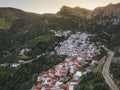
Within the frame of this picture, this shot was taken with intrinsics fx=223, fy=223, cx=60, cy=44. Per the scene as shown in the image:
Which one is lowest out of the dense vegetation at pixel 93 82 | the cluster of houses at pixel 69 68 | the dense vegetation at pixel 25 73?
the dense vegetation at pixel 25 73

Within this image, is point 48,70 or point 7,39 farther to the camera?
point 7,39

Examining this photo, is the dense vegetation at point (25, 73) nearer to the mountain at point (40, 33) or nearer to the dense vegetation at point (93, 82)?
the mountain at point (40, 33)

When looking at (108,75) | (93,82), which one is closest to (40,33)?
(108,75)

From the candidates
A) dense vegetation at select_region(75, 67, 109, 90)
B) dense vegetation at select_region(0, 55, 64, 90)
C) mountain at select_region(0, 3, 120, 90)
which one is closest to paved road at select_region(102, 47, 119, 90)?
dense vegetation at select_region(75, 67, 109, 90)

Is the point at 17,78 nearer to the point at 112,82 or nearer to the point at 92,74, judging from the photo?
the point at 92,74

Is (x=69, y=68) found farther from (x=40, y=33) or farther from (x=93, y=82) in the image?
(x=40, y=33)

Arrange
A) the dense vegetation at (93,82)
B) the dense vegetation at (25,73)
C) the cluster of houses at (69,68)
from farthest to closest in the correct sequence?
the dense vegetation at (25,73) < the cluster of houses at (69,68) < the dense vegetation at (93,82)

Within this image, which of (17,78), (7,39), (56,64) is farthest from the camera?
(7,39)

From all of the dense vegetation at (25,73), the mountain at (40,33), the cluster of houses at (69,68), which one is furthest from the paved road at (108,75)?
the dense vegetation at (25,73)

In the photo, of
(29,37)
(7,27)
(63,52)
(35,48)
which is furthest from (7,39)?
(63,52)
